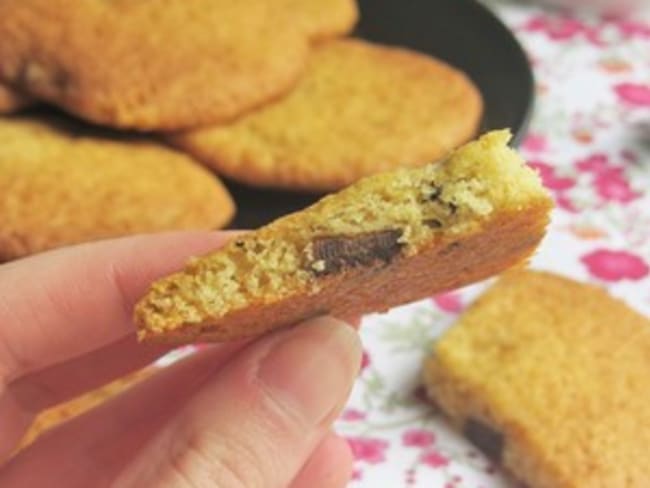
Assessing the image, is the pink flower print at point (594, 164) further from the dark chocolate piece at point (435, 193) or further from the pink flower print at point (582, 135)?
the dark chocolate piece at point (435, 193)

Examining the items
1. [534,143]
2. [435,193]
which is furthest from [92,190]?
[435,193]

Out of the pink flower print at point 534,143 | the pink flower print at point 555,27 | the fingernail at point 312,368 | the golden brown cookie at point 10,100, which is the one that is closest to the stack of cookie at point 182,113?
the golden brown cookie at point 10,100

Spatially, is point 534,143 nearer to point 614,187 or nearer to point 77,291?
point 614,187

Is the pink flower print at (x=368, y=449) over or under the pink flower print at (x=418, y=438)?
over

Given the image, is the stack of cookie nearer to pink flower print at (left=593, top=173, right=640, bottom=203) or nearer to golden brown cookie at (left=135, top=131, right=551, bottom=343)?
pink flower print at (left=593, top=173, right=640, bottom=203)

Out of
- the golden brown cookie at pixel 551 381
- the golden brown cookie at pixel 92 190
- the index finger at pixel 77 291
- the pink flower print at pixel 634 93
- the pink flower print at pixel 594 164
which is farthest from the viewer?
the pink flower print at pixel 634 93

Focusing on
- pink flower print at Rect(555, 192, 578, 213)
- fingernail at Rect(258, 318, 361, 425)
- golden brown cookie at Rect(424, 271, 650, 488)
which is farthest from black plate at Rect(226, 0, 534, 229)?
fingernail at Rect(258, 318, 361, 425)
